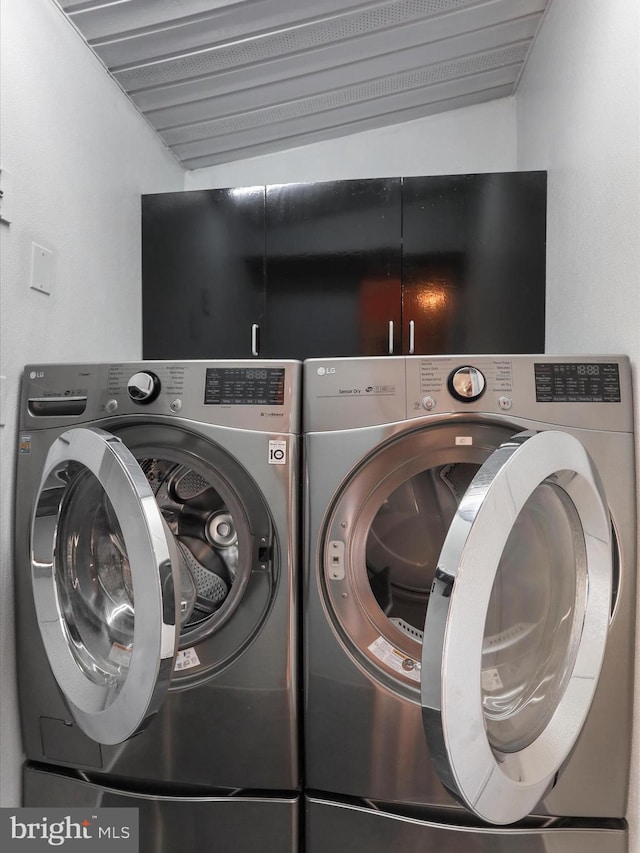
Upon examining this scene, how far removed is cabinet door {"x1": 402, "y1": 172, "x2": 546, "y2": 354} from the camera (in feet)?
6.19

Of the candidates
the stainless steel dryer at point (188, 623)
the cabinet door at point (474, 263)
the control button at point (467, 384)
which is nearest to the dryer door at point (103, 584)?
the stainless steel dryer at point (188, 623)

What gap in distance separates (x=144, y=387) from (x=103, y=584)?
454 millimetres

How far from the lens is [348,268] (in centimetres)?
198

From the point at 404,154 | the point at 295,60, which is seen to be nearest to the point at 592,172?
the point at 295,60

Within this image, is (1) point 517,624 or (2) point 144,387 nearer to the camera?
(1) point 517,624

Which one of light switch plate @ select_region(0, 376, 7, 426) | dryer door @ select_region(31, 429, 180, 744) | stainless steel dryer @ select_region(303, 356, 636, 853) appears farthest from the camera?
light switch plate @ select_region(0, 376, 7, 426)

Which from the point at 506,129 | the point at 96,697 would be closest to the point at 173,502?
the point at 96,697

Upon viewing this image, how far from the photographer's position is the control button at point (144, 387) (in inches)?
50.3

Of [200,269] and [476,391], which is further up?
[200,269]

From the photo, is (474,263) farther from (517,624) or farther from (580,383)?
(517,624)

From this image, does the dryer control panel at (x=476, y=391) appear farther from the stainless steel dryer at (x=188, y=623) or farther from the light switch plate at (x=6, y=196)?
the light switch plate at (x=6, y=196)

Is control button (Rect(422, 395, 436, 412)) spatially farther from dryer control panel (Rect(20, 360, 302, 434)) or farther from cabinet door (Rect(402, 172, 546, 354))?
cabinet door (Rect(402, 172, 546, 354))

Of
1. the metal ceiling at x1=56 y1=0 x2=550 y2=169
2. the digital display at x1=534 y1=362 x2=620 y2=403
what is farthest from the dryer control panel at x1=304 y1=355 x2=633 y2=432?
the metal ceiling at x1=56 y1=0 x2=550 y2=169

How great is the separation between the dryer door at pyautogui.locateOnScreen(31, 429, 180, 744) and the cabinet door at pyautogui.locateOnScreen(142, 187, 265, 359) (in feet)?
3.01
